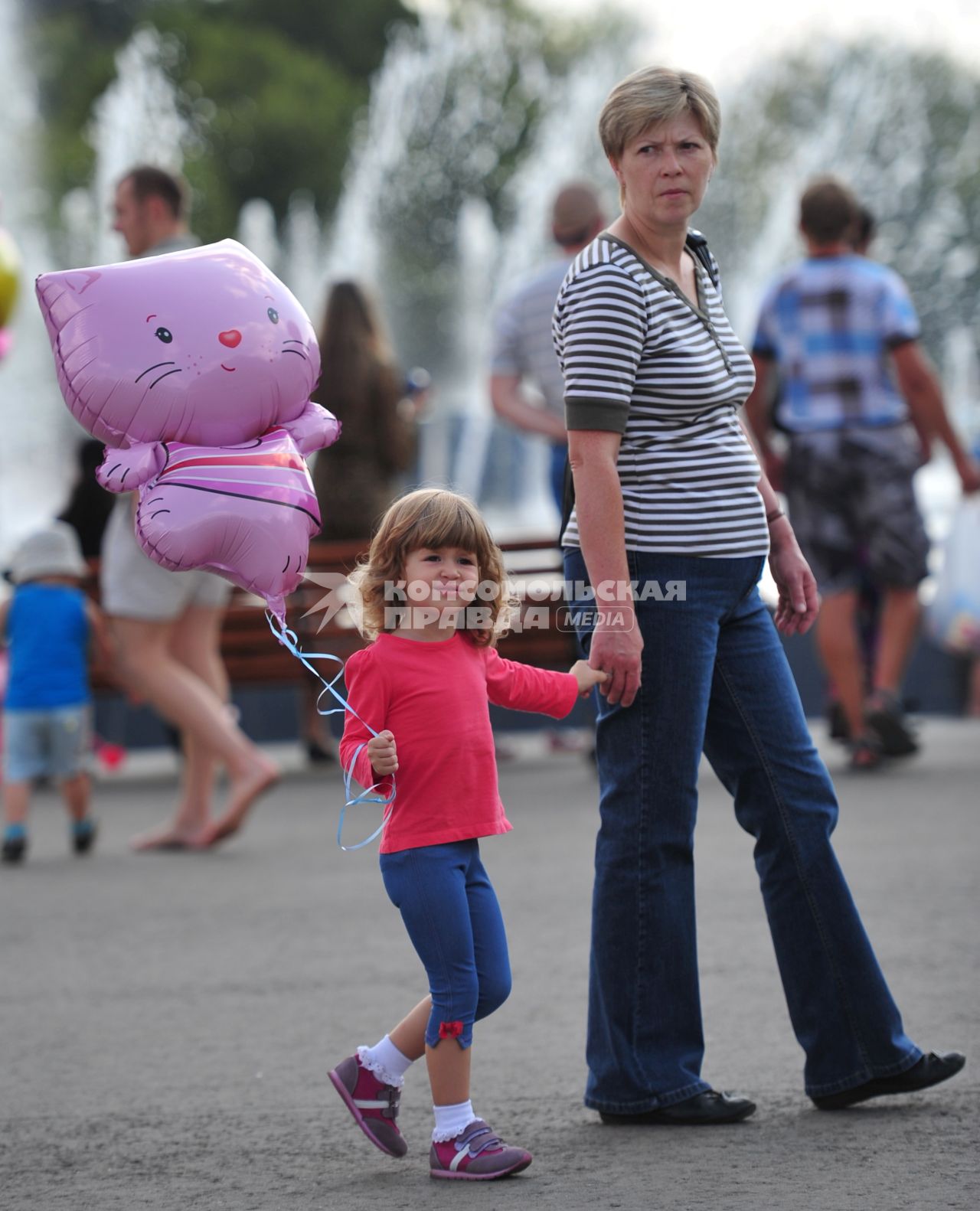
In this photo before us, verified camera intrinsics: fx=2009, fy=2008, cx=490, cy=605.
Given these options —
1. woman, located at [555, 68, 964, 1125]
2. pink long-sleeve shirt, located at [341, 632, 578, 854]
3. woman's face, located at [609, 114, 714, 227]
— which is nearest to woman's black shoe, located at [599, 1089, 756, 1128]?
woman, located at [555, 68, 964, 1125]

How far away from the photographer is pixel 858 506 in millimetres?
8023

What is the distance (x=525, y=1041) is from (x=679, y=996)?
0.78 metres

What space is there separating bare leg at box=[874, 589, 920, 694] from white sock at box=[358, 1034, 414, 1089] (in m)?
4.97

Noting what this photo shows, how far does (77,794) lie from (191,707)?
0.87m

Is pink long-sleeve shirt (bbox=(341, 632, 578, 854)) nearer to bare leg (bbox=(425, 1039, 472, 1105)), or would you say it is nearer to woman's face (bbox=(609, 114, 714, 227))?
bare leg (bbox=(425, 1039, 472, 1105))

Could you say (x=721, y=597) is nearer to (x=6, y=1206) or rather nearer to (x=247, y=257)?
(x=247, y=257)

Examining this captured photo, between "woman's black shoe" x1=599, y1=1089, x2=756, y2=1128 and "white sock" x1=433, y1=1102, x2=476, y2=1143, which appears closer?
"white sock" x1=433, y1=1102, x2=476, y2=1143

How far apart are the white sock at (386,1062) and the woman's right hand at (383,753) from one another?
552 mm

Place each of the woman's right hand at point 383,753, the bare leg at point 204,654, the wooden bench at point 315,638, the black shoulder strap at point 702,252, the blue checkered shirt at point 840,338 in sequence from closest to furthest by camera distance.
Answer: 1. the woman's right hand at point 383,753
2. the black shoulder strap at point 702,252
3. the bare leg at point 204,654
4. the blue checkered shirt at point 840,338
5. the wooden bench at point 315,638

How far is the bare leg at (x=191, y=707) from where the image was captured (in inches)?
276

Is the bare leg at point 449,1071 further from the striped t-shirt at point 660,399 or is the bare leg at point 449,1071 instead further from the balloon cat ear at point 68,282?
the balloon cat ear at point 68,282

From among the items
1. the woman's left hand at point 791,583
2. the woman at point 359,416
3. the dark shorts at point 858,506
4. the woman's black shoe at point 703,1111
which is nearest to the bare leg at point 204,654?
the woman at point 359,416

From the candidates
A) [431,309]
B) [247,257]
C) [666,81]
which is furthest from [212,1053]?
[431,309]

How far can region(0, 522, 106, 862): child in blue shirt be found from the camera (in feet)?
24.8
